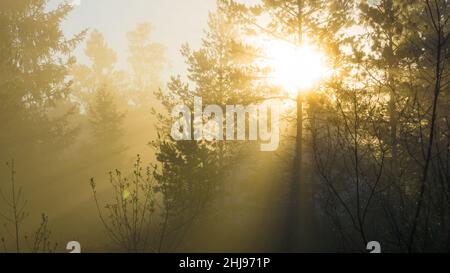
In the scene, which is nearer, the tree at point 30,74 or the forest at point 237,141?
the forest at point 237,141

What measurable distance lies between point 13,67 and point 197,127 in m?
12.0

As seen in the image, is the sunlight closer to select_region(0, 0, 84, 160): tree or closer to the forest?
the forest

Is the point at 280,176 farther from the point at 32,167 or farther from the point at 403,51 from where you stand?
the point at 32,167

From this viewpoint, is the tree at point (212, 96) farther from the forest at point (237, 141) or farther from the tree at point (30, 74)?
the tree at point (30, 74)

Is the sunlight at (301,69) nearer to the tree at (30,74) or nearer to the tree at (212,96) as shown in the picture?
the tree at (212,96)

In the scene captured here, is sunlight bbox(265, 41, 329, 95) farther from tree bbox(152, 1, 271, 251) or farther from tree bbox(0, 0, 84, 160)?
tree bbox(0, 0, 84, 160)

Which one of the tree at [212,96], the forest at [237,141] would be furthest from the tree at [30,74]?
the tree at [212,96]

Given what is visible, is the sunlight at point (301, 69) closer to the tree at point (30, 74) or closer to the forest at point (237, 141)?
the forest at point (237, 141)

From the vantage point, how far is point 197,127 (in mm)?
13258

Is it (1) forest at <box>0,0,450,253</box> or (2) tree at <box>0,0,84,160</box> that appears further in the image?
(2) tree at <box>0,0,84,160</box>

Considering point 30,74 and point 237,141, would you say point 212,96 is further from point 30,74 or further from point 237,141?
point 30,74

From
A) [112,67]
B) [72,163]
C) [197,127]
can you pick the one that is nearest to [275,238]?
[197,127]

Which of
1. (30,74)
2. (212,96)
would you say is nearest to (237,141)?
(212,96)

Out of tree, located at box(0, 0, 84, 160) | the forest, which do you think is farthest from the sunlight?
tree, located at box(0, 0, 84, 160)
